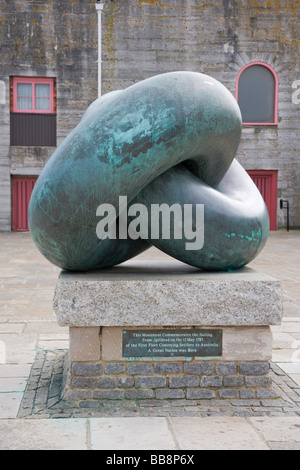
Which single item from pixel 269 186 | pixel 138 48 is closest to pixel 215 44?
pixel 138 48

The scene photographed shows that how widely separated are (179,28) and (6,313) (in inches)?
536

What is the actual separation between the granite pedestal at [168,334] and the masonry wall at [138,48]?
1472 cm

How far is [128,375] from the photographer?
3498 millimetres

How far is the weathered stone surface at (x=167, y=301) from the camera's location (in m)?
3.37

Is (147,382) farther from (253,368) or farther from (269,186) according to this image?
(269,186)

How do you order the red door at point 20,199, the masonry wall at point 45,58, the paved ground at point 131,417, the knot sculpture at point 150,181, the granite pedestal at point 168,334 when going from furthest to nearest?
the red door at point 20,199
the masonry wall at point 45,58
the granite pedestal at point 168,334
the knot sculpture at point 150,181
the paved ground at point 131,417

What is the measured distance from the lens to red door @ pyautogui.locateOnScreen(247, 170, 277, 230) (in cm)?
1814

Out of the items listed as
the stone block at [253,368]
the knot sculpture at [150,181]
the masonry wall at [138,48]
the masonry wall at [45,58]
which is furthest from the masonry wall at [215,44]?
the stone block at [253,368]

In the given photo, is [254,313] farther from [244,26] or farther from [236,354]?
[244,26]

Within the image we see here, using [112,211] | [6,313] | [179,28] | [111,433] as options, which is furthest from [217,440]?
[179,28]

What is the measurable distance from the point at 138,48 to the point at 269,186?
20.7ft

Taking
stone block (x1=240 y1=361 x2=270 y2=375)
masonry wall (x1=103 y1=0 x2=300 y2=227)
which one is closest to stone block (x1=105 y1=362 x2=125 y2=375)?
stone block (x1=240 y1=361 x2=270 y2=375)

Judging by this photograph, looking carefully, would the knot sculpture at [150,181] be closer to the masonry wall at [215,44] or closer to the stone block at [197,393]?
the stone block at [197,393]

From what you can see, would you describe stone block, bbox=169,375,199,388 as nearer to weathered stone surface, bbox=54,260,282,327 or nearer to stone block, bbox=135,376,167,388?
stone block, bbox=135,376,167,388
